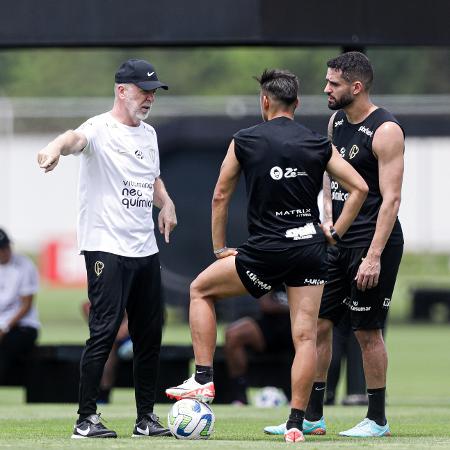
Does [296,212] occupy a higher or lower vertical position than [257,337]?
higher

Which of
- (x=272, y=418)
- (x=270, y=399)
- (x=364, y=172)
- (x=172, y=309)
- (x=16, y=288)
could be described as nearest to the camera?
(x=364, y=172)

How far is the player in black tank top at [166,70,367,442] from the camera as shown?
26.7 ft

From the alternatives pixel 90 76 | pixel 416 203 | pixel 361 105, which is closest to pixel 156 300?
pixel 361 105

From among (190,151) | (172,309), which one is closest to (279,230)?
(190,151)

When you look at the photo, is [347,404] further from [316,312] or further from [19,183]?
[19,183]

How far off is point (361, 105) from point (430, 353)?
12710 millimetres

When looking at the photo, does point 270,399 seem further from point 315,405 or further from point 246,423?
point 315,405

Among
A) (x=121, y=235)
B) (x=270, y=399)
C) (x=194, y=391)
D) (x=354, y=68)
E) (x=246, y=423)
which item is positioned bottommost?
(x=270, y=399)

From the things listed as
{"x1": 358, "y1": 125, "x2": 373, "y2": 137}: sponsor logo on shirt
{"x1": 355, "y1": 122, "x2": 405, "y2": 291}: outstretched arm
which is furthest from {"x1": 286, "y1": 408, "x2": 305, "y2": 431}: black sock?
{"x1": 358, "y1": 125, "x2": 373, "y2": 137}: sponsor logo on shirt

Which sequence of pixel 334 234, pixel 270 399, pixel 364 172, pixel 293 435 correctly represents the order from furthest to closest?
pixel 270 399, pixel 364 172, pixel 334 234, pixel 293 435

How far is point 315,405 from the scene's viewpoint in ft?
29.2

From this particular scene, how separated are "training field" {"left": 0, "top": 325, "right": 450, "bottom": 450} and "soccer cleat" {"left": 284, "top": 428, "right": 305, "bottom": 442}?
0.19ft

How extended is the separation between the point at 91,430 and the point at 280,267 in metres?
1.42

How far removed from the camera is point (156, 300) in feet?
28.2
